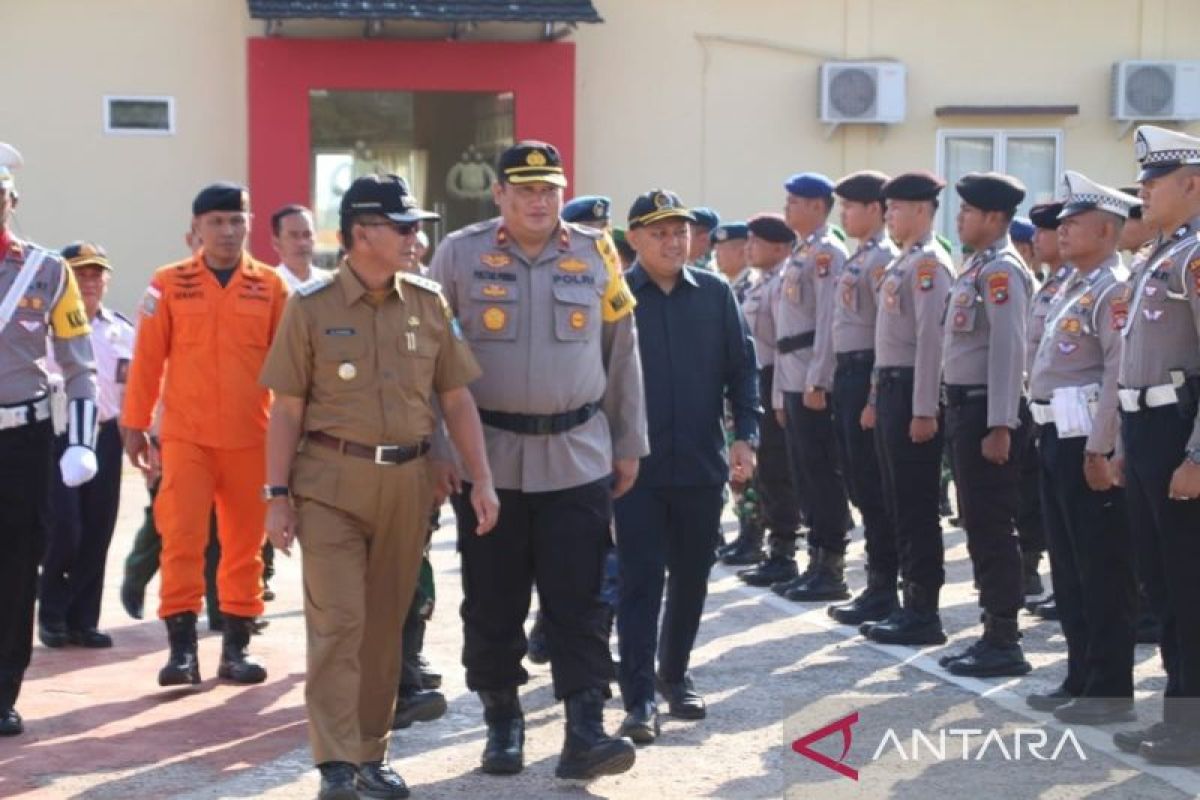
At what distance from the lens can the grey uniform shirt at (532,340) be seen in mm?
6906

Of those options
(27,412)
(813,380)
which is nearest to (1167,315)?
(813,380)

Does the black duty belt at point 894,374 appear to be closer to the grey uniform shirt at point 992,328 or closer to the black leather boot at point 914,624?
the grey uniform shirt at point 992,328

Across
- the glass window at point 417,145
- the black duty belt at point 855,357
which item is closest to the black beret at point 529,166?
the black duty belt at point 855,357

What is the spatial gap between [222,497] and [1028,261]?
6.36 metres

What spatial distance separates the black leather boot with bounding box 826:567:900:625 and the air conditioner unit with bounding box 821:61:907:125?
1027cm

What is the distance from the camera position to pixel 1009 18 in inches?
797

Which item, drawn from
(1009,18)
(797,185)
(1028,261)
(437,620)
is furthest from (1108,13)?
(437,620)

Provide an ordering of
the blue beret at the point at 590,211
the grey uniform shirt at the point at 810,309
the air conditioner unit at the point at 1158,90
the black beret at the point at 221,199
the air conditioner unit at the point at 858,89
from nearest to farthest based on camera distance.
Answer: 1. the black beret at the point at 221,199
2. the blue beret at the point at 590,211
3. the grey uniform shirt at the point at 810,309
4. the air conditioner unit at the point at 858,89
5. the air conditioner unit at the point at 1158,90

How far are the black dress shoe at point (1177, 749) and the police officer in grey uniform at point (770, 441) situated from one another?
187 inches

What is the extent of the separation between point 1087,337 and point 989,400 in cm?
99

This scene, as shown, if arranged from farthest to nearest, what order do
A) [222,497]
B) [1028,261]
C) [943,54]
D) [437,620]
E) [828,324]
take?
1. [943,54]
2. [1028,261]
3. [828,324]
4. [437,620]
5. [222,497]

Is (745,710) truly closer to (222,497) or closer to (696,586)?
(696,586)

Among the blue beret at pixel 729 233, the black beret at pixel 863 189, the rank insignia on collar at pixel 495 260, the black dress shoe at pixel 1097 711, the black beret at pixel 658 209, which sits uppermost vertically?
the black beret at pixel 863 189

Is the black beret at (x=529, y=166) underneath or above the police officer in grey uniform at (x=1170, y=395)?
above
